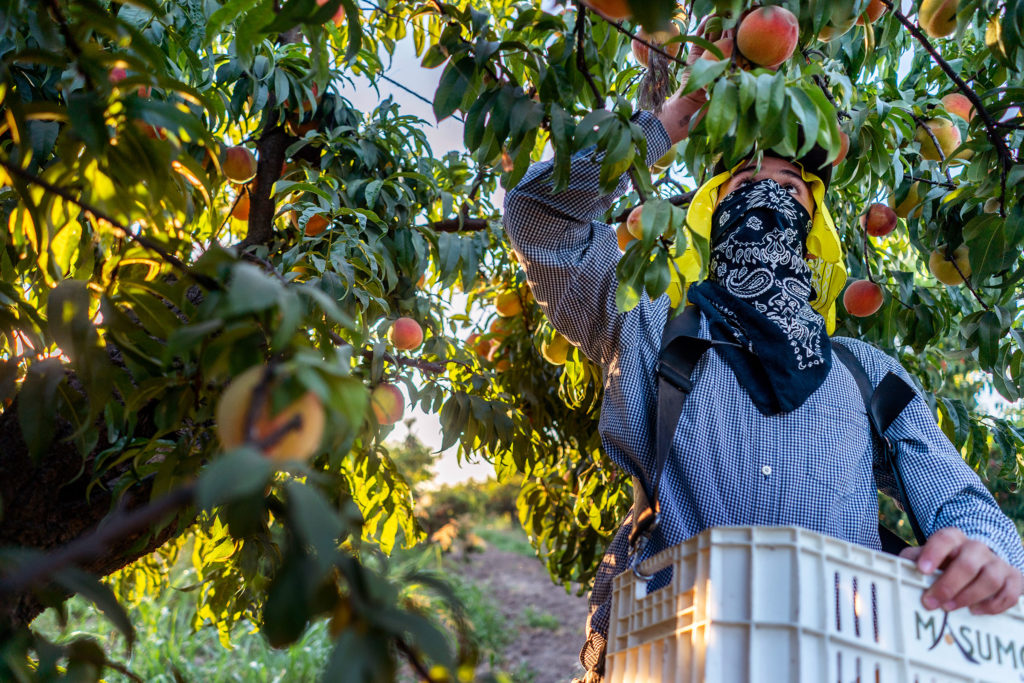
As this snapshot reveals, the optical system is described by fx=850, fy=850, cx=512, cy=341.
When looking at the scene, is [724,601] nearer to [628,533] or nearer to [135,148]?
[628,533]

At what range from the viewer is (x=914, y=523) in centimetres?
121

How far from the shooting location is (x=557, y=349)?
1925 mm

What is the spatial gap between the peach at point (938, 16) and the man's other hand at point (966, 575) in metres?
1.01

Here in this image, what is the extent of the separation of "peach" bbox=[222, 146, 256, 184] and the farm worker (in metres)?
1.05

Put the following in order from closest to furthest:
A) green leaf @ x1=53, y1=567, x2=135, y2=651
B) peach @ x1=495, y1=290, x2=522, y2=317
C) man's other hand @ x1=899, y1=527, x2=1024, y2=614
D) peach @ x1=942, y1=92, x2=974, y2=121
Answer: green leaf @ x1=53, y1=567, x2=135, y2=651, man's other hand @ x1=899, y1=527, x2=1024, y2=614, peach @ x1=942, y1=92, x2=974, y2=121, peach @ x1=495, y1=290, x2=522, y2=317

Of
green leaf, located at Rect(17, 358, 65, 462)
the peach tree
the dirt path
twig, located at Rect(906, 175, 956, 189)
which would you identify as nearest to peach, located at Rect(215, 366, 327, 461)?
the peach tree

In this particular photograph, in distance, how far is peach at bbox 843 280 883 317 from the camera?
191 centimetres

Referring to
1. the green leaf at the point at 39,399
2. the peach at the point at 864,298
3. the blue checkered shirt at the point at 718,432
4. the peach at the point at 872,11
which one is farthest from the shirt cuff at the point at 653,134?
the peach at the point at 864,298

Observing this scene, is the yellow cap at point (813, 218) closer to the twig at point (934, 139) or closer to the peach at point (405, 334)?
the twig at point (934, 139)

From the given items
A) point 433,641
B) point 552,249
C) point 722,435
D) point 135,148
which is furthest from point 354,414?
point 552,249

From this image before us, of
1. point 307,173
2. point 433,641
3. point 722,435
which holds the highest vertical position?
point 307,173

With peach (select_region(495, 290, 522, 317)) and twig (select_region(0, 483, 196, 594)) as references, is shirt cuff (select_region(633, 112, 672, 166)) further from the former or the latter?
peach (select_region(495, 290, 522, 317))

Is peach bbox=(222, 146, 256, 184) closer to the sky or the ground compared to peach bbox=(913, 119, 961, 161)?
closer to the ground

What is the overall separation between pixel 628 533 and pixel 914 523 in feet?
1.33
